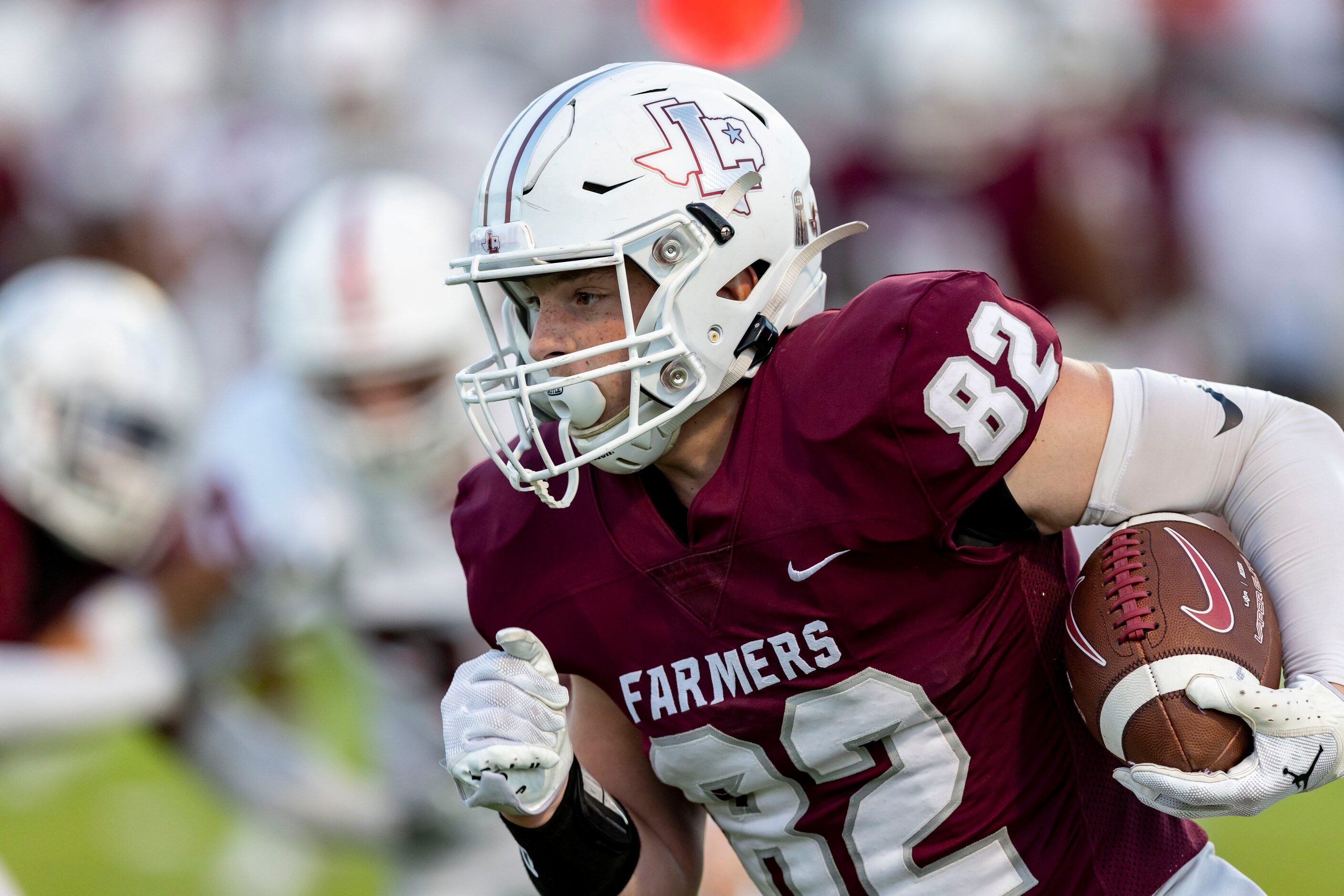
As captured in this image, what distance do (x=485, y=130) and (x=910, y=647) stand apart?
8.00 metres

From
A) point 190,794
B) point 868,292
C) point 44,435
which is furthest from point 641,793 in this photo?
point 190,794

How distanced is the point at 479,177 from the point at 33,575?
16.6 feet

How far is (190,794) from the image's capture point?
591 cm

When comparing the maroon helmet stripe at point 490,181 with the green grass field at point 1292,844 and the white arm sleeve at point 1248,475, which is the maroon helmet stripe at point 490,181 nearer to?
the white arm sleeve at point 1248,475

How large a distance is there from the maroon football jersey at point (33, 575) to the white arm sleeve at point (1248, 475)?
285 cm

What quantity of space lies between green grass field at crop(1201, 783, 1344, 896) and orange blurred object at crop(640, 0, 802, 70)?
8.23 m

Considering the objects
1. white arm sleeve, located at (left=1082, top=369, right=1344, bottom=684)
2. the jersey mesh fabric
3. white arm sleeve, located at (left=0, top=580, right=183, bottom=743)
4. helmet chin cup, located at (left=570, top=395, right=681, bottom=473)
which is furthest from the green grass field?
white arm sleeve, located at (left=0, top=580, right=183, bottom=743)

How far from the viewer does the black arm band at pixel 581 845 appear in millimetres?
2209

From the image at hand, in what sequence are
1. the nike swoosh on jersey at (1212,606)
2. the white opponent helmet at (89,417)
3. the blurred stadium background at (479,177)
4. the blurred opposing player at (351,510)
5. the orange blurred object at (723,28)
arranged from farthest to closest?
1. the orange blurred object at (723,28)
2. the blurred stadium background at (479,177)
3. the blurred opposing player at (351,510)
4. the white opponent helmet at (89,417)
5. the nike swoosh on jersey at (1212,606)

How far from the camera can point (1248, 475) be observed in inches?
81.7

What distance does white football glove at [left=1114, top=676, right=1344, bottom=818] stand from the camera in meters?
1.86

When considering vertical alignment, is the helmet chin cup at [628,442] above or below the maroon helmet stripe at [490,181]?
below

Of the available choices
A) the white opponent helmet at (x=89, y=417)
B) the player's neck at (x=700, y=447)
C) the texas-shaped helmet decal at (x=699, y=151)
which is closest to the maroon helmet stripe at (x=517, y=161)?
the texas-shaped helmet decal at (x=699, y=151)

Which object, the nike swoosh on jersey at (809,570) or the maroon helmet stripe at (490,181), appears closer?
the nike swoosh on jersey at (809,570)
